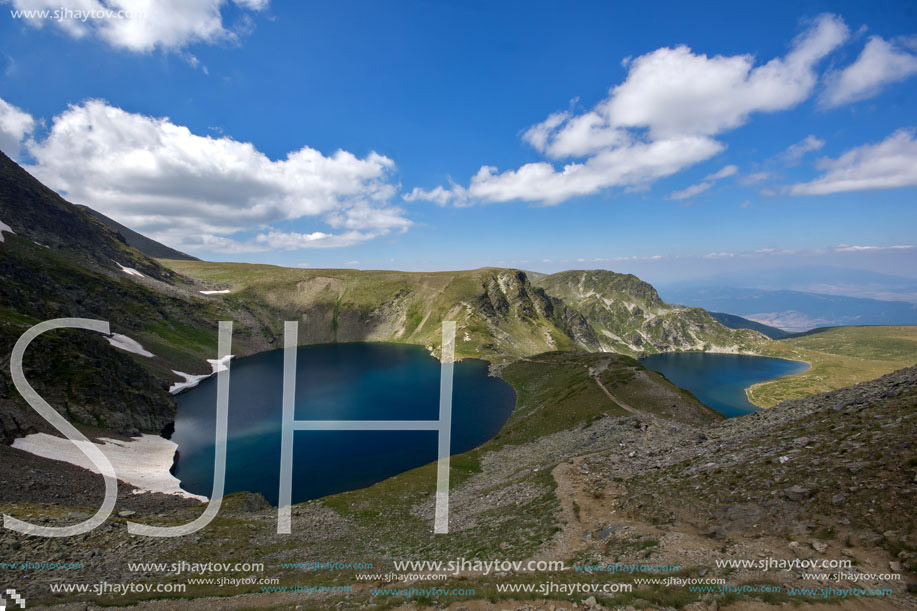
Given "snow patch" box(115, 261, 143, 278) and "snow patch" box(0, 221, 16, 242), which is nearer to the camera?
"snow patch" box(0, 221, 16, 242)

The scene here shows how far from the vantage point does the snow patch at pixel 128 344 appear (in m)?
107

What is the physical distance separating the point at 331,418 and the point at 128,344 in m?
80.1

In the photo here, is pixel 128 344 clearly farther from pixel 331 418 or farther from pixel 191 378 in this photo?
pixel 331 418

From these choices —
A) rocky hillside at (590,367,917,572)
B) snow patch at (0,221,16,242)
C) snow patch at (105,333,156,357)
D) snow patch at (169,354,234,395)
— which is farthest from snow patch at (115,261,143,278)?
rocky hillside at (590,367,917,572)

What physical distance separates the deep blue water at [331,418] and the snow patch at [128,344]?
2022cm

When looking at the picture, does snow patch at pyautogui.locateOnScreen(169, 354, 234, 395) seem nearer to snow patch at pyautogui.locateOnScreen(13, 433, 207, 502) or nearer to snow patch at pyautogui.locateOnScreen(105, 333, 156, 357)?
snow patch at pyautogui.locateOnScreen(105, 333, 156, 357)

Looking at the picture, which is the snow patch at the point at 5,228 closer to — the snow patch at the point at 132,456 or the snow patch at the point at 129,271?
the snow patch at the point at 129,271

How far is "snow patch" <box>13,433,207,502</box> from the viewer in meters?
42.6

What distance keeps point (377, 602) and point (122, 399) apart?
258 ft

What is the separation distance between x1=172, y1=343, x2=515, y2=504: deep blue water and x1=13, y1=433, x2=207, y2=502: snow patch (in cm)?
300

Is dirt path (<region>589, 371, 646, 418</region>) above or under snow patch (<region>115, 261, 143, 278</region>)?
under

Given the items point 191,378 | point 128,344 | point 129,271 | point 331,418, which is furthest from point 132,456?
point 129,271

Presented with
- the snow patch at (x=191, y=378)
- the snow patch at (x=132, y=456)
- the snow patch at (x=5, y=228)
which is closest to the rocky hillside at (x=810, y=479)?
the snow patch at (x=132, y=456)

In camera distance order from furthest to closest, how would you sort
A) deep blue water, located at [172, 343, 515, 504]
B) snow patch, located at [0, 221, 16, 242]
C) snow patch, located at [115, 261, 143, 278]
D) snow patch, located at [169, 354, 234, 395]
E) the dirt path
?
snow patch, located at [115, 261, 143, 278]
snow patch, located at [0, 221, 16, 242]
snow patch, located at [169, 354, 234, 395]
the dirt path
deep blue water, located at [172, 343, 515, 504]
